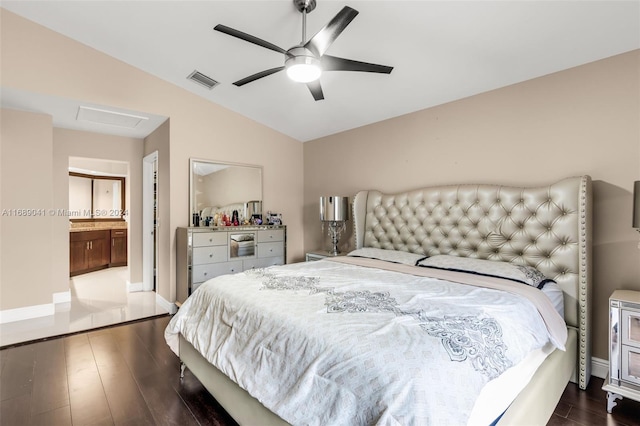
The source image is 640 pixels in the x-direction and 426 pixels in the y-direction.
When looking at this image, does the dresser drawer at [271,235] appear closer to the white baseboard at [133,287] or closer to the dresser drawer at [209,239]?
the dresser drawer at [209,239]

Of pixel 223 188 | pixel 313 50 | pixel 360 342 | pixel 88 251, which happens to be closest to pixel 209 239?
pixel 223 188

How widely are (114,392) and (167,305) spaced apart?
6.02ft

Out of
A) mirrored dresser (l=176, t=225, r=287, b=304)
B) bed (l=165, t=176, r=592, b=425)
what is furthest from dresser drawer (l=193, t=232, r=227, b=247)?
bed (l=165, t=176, r=592, b=425)

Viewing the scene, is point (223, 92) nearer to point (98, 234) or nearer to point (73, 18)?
point (73, 18)

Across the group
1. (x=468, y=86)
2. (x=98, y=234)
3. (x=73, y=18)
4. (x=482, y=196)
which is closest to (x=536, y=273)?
(x=482, y=196)

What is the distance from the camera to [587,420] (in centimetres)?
186

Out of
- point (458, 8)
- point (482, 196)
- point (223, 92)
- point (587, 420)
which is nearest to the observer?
point (587, 420)

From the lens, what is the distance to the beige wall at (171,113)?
2.94m

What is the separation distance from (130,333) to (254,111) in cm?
302

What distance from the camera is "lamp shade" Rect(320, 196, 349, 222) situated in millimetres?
3969

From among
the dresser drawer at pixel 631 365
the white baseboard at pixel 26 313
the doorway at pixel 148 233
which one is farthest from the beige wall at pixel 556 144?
the white baseboard at pixel 26 313

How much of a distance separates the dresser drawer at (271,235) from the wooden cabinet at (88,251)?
4004 mm

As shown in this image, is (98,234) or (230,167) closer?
(230,167)

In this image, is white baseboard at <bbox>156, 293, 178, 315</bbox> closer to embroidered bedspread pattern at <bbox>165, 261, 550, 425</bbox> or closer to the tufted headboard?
embroidered bedspread pattern at <bbox>165, 261, 550, 425</bbox>
